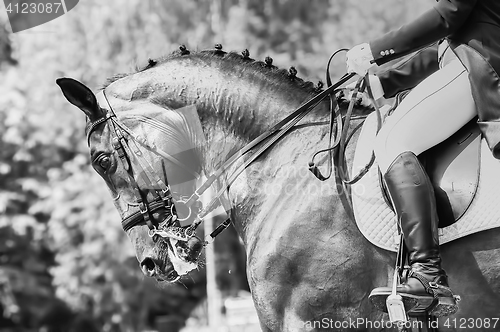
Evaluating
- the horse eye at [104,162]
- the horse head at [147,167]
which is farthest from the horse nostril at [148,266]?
the horse eye at [104,162]

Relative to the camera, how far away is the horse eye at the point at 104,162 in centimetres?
468

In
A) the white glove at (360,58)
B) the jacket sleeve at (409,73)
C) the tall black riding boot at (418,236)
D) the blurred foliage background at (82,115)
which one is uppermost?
the blurred foliage background at (82,115)

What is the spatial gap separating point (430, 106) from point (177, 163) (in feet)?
5.60

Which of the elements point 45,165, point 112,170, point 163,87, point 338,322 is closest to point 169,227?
point 112,170

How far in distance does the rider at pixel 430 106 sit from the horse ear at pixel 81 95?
1.78 m

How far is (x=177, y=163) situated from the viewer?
184 inches

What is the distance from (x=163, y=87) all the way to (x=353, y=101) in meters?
1.32

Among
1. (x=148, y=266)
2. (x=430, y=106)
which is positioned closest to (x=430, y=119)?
(x=430, y=106)

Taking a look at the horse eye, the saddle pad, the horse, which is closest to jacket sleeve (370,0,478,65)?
the saddle pad

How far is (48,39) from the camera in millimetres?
14625

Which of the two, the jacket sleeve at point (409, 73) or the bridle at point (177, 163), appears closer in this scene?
the jacket sleeve at point (409, 73)

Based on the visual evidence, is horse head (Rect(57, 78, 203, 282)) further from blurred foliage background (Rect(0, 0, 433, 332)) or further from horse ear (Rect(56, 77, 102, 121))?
blurred foliage background (Rect(0, 0, 433, 332))

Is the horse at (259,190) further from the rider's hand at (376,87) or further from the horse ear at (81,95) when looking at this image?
the rider's hand at (376,87)

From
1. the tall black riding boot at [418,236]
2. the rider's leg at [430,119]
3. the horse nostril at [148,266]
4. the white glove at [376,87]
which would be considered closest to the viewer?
the tall black riding boot at [418,236]
